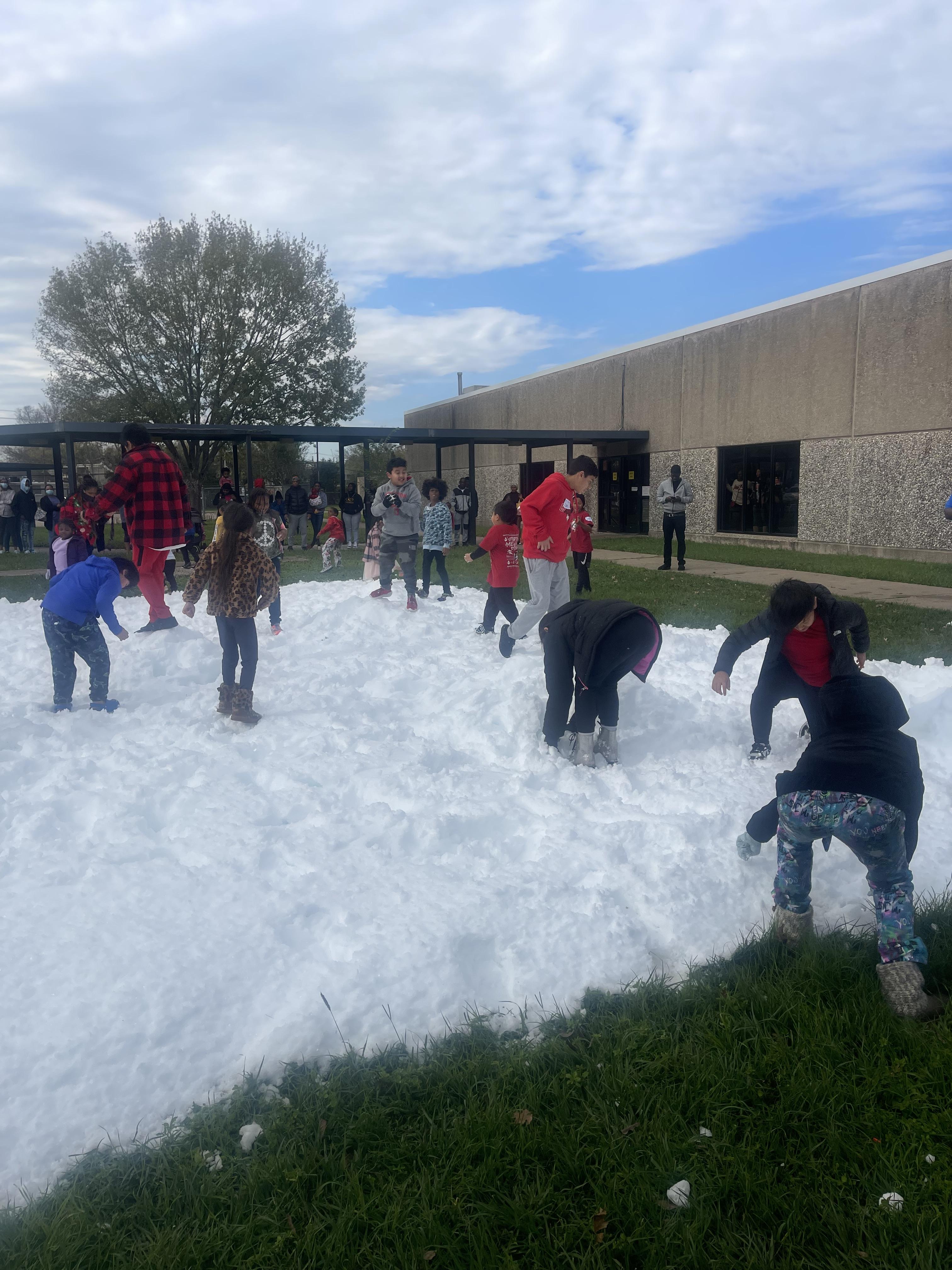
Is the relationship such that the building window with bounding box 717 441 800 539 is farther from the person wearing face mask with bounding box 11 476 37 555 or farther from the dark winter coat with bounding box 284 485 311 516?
the person wearing face mask with bounding box 11 476 37 555

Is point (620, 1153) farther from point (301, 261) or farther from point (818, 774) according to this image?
point (301, 261)

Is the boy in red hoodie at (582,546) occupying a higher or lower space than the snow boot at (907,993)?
higher

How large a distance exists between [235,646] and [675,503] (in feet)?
32.4

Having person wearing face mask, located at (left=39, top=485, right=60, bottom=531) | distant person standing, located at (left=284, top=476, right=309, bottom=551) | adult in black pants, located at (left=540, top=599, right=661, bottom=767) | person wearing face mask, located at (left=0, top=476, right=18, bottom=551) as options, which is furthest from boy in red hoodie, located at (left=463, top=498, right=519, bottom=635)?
person wearing face mask, located at (left=0, top=476, right=18, bottom=551)

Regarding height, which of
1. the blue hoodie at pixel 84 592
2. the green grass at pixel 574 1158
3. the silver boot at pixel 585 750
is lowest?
the green grass at pixel 574 1158

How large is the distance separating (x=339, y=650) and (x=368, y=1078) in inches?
220

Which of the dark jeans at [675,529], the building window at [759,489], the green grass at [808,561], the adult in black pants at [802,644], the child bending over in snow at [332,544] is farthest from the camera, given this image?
the building window at [759,489]

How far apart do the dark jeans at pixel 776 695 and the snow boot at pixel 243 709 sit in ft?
10.8

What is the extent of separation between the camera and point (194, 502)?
30.9 m

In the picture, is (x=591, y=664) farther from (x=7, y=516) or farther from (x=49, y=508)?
(x=7, y=516)

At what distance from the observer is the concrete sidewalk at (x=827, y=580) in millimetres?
11500

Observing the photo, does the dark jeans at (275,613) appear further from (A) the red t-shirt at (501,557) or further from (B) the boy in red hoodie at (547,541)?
(B) the boy in red hoodie at (547,541)

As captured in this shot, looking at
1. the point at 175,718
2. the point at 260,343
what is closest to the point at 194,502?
the point at 260,343

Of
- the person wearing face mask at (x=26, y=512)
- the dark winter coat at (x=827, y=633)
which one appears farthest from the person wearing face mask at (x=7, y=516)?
the dark winter coat at (x=827, y=633)
